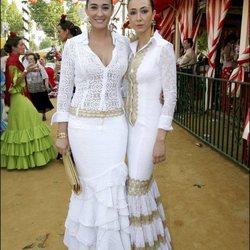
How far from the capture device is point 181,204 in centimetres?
364

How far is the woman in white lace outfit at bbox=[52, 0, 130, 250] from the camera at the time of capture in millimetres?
2141

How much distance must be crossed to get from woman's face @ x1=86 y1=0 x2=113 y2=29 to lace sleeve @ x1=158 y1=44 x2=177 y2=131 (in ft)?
1.33

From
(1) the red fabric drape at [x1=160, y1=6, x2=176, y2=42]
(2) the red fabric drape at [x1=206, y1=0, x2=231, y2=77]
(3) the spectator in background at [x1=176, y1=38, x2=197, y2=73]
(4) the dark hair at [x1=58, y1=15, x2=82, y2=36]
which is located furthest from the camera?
(1) the red fabric drape at [x1=160, y1=6, x2=176, y2=42]

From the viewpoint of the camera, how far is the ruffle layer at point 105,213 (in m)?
2.22

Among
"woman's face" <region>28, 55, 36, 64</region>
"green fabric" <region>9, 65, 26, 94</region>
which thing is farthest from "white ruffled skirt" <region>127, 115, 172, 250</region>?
"woman's face" <region>28, 55, 36, 64</region>

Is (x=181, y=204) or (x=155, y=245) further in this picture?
(x=181, y=204)

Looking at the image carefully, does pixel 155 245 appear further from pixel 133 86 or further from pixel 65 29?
pixel 65 29

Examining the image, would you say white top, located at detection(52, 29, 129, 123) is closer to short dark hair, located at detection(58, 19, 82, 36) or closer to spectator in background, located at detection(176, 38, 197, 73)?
short dark hair, located at detection(58, 19, 82, 36)

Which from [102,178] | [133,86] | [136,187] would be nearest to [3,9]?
[133,86]

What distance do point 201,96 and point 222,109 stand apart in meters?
0.91

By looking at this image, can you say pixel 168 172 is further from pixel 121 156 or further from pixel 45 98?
pixel 45 98

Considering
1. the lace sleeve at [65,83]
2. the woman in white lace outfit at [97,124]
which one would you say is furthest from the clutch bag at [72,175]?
the lace sleeve at [65,83]

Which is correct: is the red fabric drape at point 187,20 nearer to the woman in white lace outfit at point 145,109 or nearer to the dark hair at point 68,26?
the dark hair at point 68,26

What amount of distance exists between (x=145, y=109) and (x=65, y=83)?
539mm
